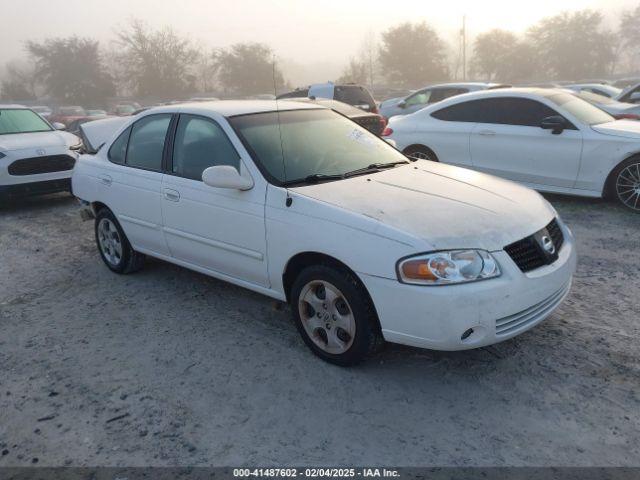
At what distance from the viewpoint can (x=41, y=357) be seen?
3801 mm

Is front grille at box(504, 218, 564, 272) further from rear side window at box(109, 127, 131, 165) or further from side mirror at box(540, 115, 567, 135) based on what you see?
side mirror at box(540, 115, 567, 135)

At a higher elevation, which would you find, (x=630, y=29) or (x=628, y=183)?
(x=630, y=29)

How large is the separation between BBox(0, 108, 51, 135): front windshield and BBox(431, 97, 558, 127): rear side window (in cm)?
707

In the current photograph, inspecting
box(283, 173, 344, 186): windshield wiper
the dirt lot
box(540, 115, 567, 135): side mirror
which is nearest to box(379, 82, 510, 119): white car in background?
box(540, 115, 567, 135): side mirror

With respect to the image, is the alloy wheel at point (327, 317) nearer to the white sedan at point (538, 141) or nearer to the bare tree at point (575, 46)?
the white sedan at point (538, 141)

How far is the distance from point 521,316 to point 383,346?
850mm

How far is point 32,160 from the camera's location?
27.3 ft

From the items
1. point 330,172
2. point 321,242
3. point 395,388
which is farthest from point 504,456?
point 330,172

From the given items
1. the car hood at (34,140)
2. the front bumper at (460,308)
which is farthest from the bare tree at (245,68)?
the front bumper at (460,308)

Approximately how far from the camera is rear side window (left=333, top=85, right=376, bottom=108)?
14329 mm

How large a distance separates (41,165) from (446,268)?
7602 millimetres

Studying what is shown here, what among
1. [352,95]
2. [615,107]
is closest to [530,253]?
[615,107]

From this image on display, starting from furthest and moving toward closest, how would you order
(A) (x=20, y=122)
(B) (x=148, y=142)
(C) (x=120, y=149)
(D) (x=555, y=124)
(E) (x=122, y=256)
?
(A) (x=20, y=122) → (D) (x=555, y=124) → (E) (x=122, y=256) → (C) (x=120, y=149) → (B) (x=148, y=142)

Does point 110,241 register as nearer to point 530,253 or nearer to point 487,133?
point 530,253
